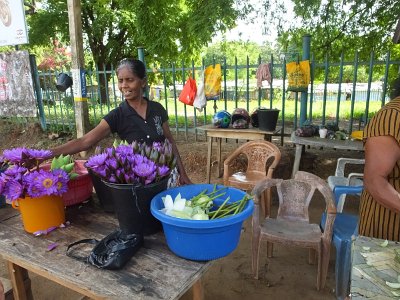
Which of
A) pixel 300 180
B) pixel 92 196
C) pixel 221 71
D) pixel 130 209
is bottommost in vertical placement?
pixel 300 180

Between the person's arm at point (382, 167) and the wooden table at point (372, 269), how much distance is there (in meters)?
0.24

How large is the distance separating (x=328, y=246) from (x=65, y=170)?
1.89 meters

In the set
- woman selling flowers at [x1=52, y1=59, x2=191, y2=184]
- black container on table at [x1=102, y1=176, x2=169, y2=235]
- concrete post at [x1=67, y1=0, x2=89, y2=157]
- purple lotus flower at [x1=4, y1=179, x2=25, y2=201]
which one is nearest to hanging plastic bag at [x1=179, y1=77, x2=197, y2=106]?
concrete post at [x1=67, y1=0, x2=89, y2=157]

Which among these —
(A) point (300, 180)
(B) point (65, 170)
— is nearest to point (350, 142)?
(A) point (300, 180)

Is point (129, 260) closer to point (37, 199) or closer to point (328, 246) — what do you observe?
point (37, 199)

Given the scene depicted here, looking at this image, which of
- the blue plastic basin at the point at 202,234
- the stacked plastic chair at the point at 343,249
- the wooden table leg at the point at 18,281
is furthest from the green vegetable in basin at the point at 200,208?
the stacked plastic chair at the point at 343,249

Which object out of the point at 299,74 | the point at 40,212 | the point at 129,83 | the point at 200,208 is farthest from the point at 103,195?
the point at 299,74

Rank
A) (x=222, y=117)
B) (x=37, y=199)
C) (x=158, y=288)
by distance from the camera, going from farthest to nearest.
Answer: (x=222, y=117) → (x=37, y=199) → (x=158, y=288)

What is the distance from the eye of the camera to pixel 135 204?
127 centimetres

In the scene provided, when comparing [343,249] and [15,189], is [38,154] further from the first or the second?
[343,249]

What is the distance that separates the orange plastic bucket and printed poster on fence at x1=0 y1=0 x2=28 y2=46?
501cm

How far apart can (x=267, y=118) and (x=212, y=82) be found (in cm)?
143

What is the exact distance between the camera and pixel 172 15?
8477 mm

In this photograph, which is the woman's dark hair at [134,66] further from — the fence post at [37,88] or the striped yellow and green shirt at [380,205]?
the fence post at [37,88]
